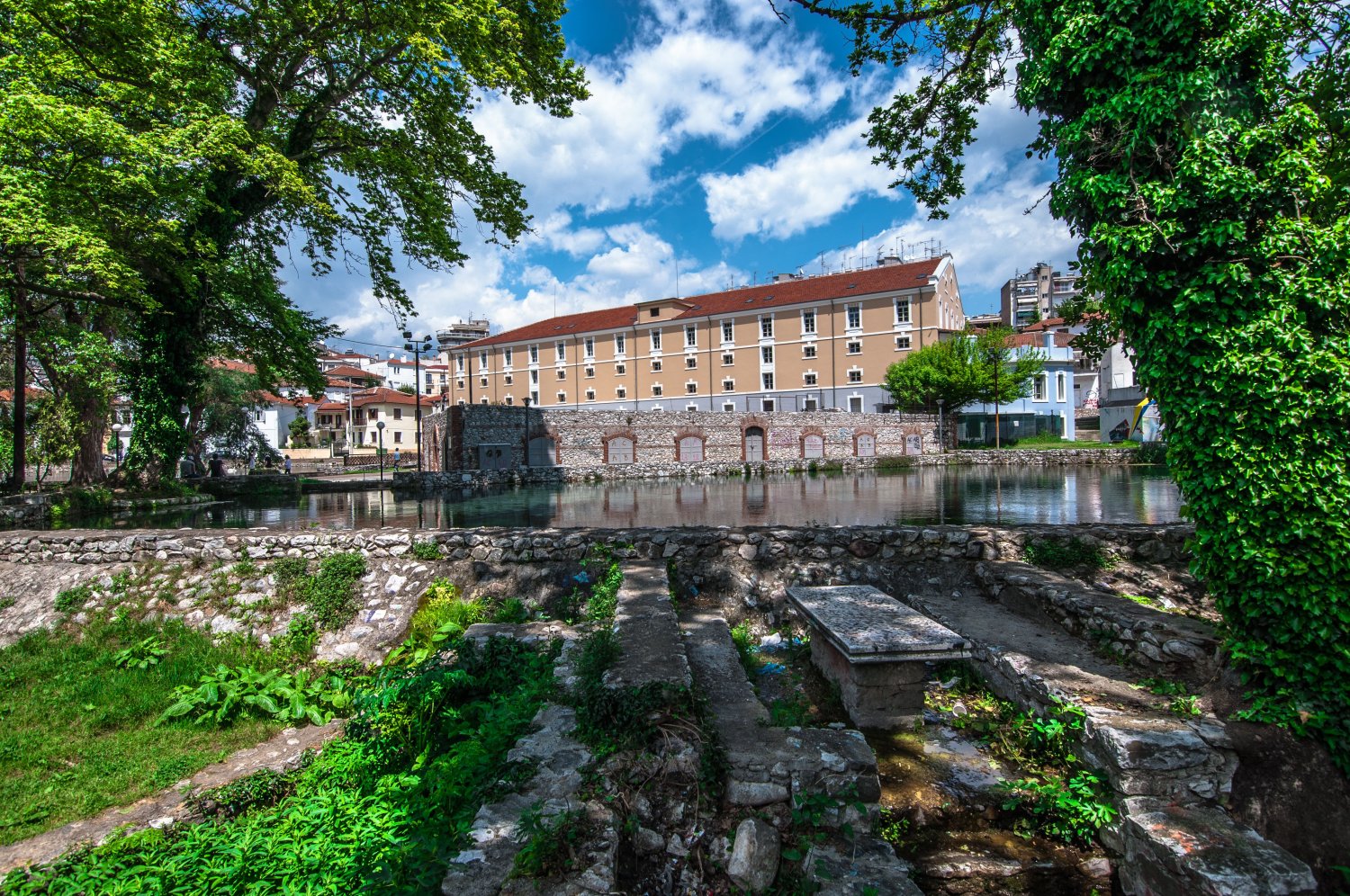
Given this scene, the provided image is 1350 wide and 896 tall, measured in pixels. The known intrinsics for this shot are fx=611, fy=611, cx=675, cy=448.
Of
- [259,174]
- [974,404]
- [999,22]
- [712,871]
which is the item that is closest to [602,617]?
[712,871]

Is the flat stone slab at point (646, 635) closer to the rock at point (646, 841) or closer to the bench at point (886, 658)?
the rock at point (646, 841)

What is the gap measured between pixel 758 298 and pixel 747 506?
3620 centimetres

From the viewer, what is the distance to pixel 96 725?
5.30m

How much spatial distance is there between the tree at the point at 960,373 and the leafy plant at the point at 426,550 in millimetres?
40353

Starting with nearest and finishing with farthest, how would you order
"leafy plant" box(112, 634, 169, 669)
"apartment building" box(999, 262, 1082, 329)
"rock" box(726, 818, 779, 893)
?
"rock" box(726, 818, 779, 893)
"leafy plant" box(112, 634, 169, 669)
"apartment building" box(999, 262, 1082, 329)

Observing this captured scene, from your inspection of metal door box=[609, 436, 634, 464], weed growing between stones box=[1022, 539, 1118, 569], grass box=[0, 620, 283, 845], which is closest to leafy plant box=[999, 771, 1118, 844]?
weed growing between stones box=[1022, 539, 1118, 569]

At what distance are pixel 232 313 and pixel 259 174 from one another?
19.7ft

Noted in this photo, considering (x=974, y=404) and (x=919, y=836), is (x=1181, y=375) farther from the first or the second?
(x=974, y=404)

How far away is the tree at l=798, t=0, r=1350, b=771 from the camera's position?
350 cm

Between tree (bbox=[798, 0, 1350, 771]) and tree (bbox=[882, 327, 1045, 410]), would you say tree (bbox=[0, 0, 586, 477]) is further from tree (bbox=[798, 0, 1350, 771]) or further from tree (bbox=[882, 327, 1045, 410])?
tree (bbox=[882, 327, 1045, 410])

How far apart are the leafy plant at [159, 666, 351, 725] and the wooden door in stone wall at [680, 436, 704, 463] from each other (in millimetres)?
31856

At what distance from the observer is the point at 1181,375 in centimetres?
402

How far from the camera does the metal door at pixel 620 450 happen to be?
3534 cm

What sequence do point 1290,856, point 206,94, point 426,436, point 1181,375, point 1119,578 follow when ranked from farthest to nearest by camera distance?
A: point 426,436
point 206,94
point 1119,578
point 1181,375
point 1290,856
